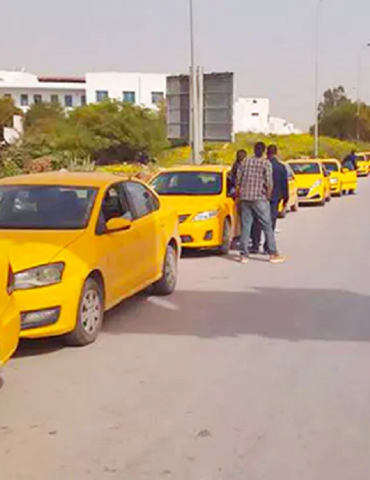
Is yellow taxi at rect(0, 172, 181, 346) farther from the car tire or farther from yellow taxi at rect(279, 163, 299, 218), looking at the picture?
yellow taxi at rect(279, 163, 299, 218)

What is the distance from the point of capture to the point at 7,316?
5234 millimetres

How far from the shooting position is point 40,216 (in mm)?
Answer: 7461

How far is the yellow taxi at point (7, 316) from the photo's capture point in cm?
515

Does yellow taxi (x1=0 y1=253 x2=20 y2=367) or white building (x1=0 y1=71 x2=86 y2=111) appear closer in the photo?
yellow taxi (x1=0 y1=253 x2=20 y2=367)

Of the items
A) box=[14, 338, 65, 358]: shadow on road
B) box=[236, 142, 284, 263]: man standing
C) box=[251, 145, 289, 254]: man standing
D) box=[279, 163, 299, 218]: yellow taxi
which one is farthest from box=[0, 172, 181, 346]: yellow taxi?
box=[279, 163, 299, 218]: yellow taxi

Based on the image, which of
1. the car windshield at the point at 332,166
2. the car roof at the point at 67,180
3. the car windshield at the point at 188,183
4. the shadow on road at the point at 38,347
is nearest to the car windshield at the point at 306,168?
the car windshield at the point at 332,166

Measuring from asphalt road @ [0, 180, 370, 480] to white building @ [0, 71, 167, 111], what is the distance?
82.9m

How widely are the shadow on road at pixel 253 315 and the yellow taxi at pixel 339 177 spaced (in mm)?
19648

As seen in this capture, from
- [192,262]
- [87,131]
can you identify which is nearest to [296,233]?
[192,262]

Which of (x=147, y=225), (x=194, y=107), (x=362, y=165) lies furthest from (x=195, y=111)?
(x=362, y=165)

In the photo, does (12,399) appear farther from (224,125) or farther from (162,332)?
(224,125)

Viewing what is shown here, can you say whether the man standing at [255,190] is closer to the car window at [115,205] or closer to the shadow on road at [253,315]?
the shadow on road at [253,315]

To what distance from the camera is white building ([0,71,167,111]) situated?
98.2 metres

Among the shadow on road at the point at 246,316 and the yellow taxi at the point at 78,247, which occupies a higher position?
the yellow taxi at the point at 78,247
